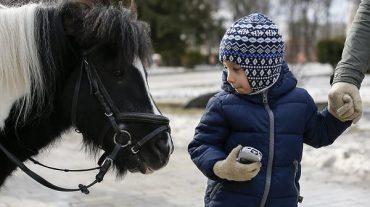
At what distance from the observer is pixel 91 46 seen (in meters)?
2.40

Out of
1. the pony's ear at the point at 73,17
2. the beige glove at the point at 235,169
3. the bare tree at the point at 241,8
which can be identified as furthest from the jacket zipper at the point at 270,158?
the bare tree at the point at 241,8

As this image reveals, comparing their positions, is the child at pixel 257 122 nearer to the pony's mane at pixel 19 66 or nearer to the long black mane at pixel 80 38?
the long black mane at pixel 80 38

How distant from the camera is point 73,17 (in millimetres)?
2451

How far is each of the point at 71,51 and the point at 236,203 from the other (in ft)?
3.36

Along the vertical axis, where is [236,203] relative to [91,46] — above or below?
below

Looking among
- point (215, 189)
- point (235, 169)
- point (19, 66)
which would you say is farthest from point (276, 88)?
point (19, 66)

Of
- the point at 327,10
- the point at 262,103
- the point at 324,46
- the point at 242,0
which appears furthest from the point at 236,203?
the point at 327,10

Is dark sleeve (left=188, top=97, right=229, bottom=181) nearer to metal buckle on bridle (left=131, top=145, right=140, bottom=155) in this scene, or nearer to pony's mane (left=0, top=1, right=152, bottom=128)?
metal buckle on bridle (left=131, top=145, right=140, bottom=155)

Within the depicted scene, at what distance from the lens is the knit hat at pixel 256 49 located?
2303 millimetres

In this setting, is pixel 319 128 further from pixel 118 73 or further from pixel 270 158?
pixel 118 73

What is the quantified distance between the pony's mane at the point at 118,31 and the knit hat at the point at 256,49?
15.3 inches

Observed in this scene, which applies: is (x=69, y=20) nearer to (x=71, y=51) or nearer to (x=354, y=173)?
(x=71, y=51)

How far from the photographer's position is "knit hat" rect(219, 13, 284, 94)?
7.55ft

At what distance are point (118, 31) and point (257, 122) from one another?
0.74 meters
